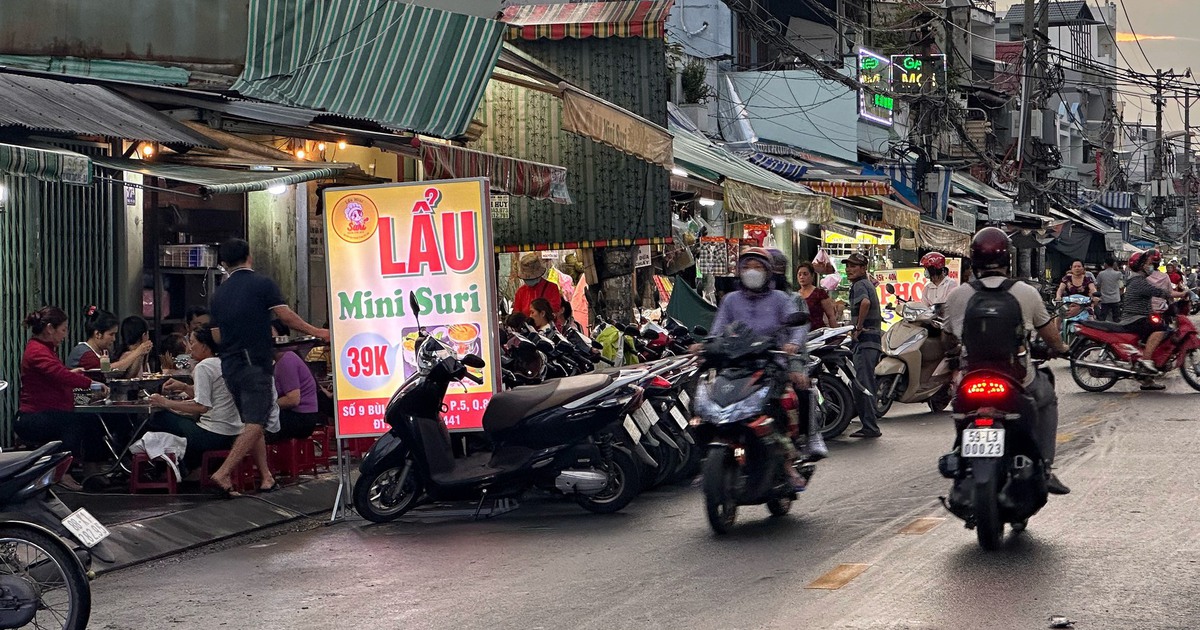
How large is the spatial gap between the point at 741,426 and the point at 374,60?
264 inches

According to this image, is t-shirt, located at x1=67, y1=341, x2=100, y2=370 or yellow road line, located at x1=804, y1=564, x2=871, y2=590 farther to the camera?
t-shirt, located at x1=67, y1=341, x2=100, y2=370

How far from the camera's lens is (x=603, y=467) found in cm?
1027

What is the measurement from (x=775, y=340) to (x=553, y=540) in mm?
1924

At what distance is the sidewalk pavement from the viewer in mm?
9438

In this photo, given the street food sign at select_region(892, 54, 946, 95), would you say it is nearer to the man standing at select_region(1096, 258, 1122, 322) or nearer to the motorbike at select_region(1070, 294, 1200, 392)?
the man standing at select_region(1096, 258, 1122, 322)

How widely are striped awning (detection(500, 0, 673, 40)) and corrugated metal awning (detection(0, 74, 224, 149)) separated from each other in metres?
6.93

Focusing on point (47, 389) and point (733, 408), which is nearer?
point (733, 408)

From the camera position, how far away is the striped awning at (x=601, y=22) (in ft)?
61.7

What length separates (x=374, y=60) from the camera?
1420 cm

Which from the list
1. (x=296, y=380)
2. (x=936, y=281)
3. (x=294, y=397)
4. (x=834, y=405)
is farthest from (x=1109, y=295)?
(x=294, y=397)

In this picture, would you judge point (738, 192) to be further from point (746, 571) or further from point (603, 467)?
point (746, 571)

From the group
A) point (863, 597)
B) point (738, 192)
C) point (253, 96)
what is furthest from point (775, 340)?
point (738, 192)

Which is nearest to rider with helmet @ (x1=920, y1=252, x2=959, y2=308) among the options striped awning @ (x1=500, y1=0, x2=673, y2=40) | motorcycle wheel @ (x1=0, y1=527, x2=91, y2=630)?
striped awning @ (x1=500, y1=0, x2=673, y2=40)

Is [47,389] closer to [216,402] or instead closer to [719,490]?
[216,402]
